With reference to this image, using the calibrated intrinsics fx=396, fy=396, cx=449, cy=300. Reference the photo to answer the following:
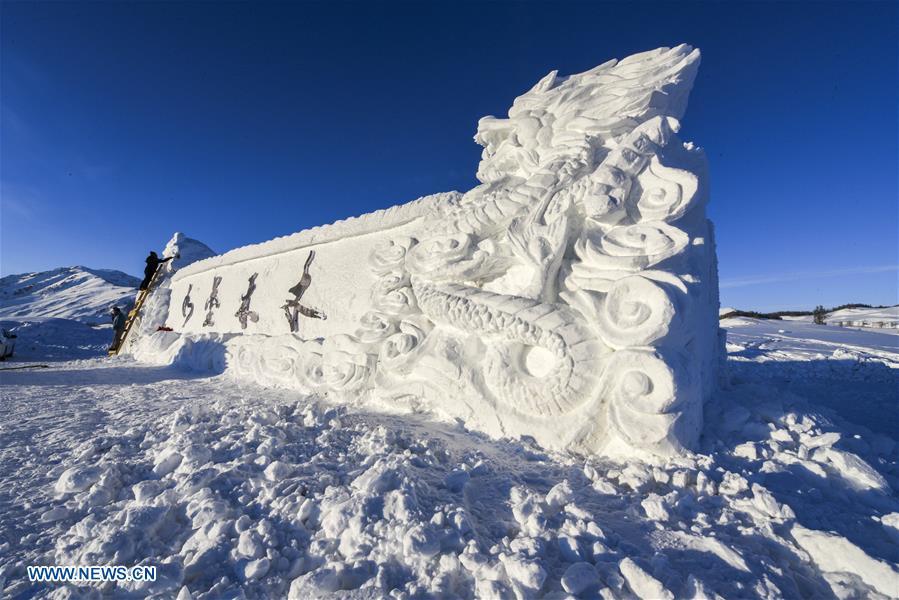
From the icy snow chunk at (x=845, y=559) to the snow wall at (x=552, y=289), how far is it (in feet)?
2.18

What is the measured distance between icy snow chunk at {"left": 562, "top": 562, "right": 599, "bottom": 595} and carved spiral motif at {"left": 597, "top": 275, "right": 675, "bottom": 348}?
1259 mm

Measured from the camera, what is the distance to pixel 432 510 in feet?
4.60

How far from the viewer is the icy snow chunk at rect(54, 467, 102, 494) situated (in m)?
1.53

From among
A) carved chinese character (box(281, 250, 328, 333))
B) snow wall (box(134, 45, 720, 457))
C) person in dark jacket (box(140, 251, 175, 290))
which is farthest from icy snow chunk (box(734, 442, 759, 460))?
person in dark jacket (box(140, 251, 175, 290))

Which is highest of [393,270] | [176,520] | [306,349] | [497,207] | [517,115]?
[517,115]

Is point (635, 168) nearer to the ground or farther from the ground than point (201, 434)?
farther from the ground

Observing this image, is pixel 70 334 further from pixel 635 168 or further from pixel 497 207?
pixel 635 168

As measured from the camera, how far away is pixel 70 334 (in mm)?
11148

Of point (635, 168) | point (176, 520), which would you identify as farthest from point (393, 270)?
point (176, 520)

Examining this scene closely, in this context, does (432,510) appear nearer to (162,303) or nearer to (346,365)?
(346,365)

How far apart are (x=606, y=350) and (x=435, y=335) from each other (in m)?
1.24

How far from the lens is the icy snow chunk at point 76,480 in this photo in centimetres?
153

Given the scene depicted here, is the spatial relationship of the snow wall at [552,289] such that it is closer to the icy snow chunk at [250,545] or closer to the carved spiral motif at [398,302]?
the carved spiral motif at [398,302]

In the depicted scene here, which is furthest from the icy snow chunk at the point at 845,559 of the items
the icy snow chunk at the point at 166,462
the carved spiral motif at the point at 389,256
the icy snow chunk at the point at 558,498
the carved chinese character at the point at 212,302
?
the carved chinese character at the point at 212,302
